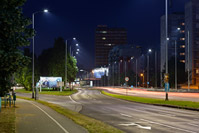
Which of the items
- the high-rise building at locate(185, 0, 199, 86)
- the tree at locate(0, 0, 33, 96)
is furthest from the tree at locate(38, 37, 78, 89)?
the tree at locate(0, 0, 33, 96)

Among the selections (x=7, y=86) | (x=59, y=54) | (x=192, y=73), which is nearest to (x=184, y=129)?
(x=7, y=86)

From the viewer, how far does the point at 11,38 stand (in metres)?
10.4

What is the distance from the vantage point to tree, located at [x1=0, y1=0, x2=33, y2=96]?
32.4 feet

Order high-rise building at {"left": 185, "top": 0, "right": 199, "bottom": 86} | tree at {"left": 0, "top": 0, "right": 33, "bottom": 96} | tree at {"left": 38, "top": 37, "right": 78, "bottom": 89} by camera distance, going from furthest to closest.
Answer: high-rise building at {"left": 185, "top": 0, "right": 199, "bottom": 86} → tree at {"left": 38, "top": 37, "right": 78, "bottom": 89} → tree at {"left": 0, "top": 0, "right": 33, "bottom": 96}

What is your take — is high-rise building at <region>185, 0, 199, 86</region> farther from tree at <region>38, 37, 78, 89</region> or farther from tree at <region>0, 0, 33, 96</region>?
tree at <region>0, 0, 33, 96</region>

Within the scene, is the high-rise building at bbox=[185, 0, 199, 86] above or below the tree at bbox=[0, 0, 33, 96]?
above

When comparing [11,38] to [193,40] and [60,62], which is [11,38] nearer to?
[60,62]

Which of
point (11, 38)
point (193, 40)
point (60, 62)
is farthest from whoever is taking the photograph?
point (193, 40)

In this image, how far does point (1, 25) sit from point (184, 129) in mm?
8992

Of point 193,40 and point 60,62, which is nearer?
point 60,62

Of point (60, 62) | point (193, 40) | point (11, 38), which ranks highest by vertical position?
point (193, 40)

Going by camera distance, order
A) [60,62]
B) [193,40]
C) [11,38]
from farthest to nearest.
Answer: [193,40] → [60,62] → [11,38]

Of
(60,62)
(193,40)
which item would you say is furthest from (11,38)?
(193,40)

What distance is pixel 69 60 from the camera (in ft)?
273
